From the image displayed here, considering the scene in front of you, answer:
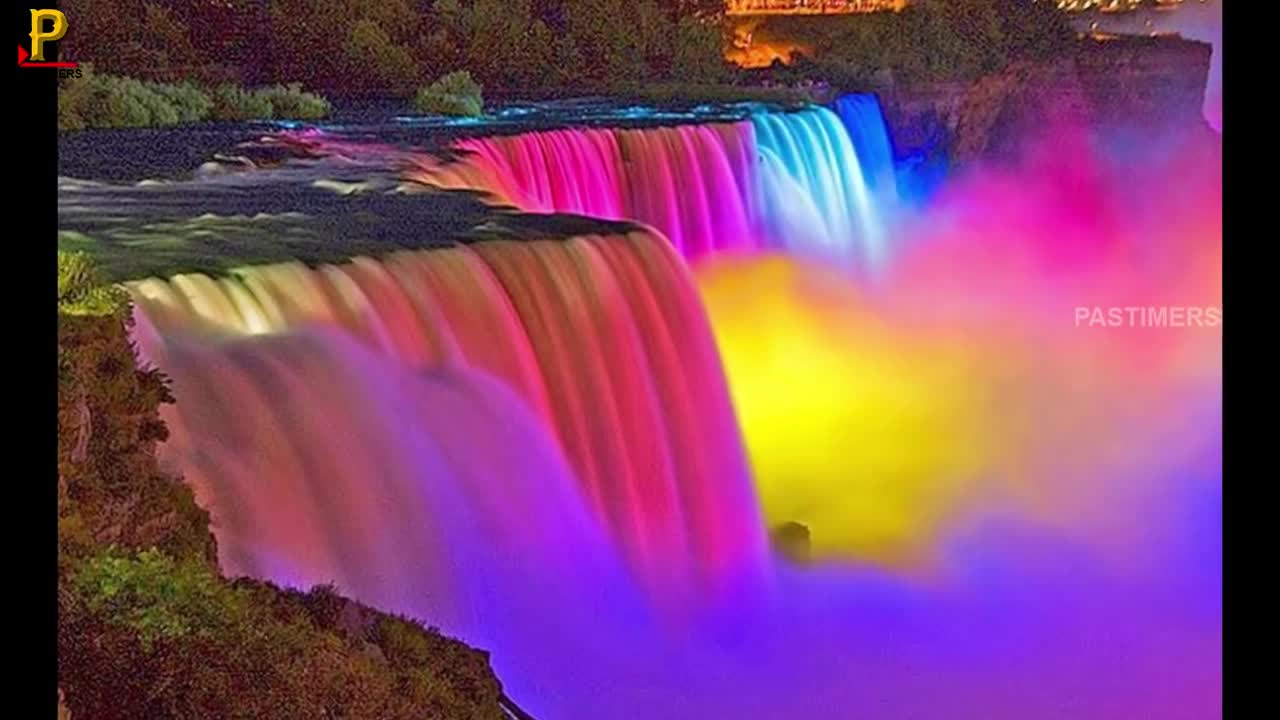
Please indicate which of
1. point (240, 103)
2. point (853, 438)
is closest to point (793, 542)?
point (853, 438)

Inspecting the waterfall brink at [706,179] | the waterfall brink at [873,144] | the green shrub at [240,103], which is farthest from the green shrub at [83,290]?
the waterfall brink at [873,144]

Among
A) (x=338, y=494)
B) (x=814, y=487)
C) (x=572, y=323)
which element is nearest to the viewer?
(x=338, y=494)

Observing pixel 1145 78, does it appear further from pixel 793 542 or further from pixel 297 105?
pixel 297 105

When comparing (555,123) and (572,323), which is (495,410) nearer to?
(572,323)

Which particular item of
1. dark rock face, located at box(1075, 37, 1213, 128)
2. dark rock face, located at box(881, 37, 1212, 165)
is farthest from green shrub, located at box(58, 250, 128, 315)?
dark rock face, located at box(1075, 37, 1213, 128)

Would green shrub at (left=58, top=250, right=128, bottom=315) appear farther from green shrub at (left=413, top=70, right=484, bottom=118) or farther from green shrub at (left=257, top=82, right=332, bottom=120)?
green shrub at (left=413, top=70, right=484, bottom=118)

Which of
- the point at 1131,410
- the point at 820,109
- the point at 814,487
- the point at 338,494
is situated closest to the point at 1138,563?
the point at 1131,410
